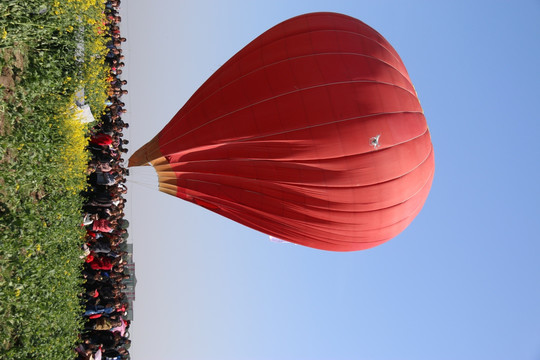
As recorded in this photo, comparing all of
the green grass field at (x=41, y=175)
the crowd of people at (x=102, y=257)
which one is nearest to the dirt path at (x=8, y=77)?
the green grass field at (x=41, y=175)

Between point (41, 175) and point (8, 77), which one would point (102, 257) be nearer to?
point (41, 175)

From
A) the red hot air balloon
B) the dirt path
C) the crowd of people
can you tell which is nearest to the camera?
the dirt path

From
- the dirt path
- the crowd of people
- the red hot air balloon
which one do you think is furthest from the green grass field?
the red hot air balloon

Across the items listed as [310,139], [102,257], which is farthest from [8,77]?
[102,257]

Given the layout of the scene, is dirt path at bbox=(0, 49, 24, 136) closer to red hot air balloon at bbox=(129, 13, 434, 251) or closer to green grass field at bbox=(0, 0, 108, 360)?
green grass field at bbox=(0, 0, 108, 360)

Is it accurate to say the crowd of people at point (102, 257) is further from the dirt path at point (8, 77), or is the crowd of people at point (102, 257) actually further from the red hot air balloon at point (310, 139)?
the dirt path at point (8, 77)
